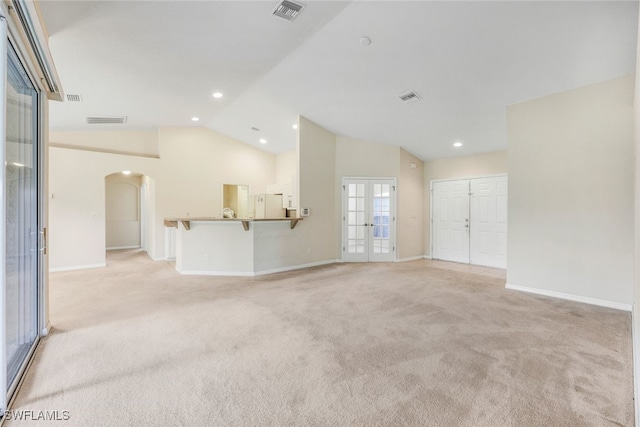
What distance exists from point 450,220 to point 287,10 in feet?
18.7

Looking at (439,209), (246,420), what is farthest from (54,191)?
(439,209)

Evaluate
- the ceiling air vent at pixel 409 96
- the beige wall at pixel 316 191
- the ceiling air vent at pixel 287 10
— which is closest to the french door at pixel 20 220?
the ceiling air vent at pixel 287 10

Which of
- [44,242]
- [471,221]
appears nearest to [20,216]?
[44,242]

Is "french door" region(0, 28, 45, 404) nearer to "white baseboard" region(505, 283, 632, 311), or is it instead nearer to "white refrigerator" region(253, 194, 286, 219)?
"white refrigerator" region(253, 194, 286, 219)

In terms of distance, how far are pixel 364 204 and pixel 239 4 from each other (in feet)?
15.4

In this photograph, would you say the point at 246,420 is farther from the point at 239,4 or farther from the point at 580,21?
the point at 580,21

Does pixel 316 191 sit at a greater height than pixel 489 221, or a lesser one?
greater

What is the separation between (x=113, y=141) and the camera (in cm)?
662

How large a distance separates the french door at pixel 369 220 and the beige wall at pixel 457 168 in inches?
45.2

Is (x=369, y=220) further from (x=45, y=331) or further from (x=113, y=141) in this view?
(x=113, y=141)

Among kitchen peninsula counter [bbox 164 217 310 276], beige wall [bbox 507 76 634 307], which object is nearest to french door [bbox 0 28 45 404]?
kitchen peninsula counter [bbox 164 217 310 276]

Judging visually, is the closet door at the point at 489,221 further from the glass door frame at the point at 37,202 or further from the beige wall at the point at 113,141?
the beige wall at the point at 113,141

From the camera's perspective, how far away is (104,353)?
2.42 metres

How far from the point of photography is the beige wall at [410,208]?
6863 mm
